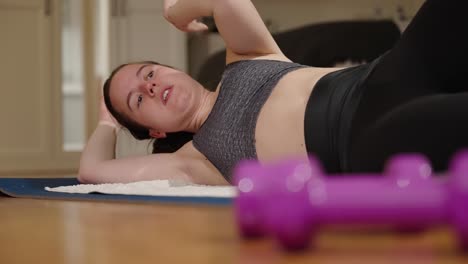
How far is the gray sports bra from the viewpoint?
146 centimetres

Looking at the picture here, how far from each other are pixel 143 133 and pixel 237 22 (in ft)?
1.33

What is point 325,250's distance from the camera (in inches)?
21.6

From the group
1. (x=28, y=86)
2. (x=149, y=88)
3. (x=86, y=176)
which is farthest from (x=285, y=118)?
(x=28, y=86)

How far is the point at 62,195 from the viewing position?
4.54 ft

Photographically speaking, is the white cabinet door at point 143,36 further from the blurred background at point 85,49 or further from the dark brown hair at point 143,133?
the dark brown hair at point 143,133

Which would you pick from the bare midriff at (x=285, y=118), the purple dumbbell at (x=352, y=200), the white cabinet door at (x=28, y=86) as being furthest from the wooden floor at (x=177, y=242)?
the white cabinet door at (x=28, y=86)

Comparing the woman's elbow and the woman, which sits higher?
the woman

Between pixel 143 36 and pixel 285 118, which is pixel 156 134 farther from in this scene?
pixel 143 36

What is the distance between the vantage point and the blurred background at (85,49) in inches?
165

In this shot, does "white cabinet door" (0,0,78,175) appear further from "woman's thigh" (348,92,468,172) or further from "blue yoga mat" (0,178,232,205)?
"woman's thigh" (348,92,468,172)

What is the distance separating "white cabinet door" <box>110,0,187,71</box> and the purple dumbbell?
366 centimetres

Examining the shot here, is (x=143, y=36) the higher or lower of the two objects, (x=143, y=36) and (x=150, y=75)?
the lower

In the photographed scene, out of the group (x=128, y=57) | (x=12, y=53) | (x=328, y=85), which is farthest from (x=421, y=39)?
Result: (x=12, y=53)

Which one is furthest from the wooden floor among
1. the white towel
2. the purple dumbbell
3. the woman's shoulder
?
the woman's shoulder
